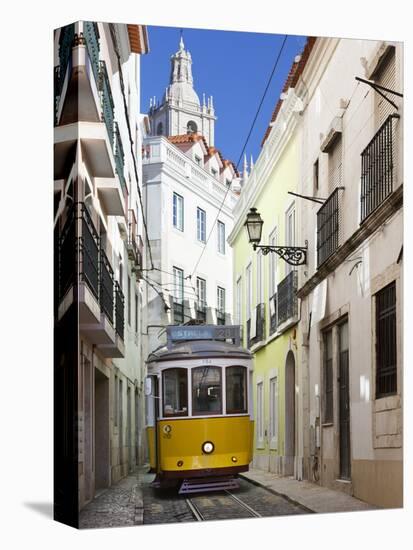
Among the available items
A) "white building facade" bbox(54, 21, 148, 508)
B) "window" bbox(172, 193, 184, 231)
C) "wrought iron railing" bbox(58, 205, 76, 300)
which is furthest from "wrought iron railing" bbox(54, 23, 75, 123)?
"window" bbox(172, 193, 184, 231)

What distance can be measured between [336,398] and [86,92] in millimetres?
3561

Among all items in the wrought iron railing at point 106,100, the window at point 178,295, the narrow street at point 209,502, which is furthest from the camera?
the window at point 178,295

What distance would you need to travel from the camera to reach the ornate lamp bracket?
10.1m

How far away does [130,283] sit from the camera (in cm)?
970

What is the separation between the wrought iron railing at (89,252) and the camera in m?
8.98

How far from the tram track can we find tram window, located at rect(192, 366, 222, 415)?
73 cm

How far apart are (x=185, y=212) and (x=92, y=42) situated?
177 cm

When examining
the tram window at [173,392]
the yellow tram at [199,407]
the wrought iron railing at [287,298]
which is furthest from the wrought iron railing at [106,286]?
the wrought iron railing at [287,298]

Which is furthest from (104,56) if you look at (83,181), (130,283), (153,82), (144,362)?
(144,362)

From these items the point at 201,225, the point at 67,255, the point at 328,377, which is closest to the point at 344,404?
the point at 328,377

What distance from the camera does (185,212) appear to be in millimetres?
10047

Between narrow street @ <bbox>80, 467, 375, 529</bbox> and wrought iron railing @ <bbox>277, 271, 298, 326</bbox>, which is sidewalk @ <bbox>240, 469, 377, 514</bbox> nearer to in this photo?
narrow street @ <bbox>80, 467, 375, 529</bbox>

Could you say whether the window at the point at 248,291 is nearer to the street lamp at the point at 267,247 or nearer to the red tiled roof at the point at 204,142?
the street lamp at the point at 267,247

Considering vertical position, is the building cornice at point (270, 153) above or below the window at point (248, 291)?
above
